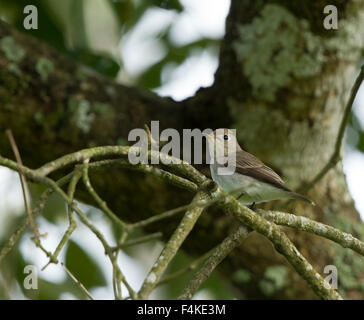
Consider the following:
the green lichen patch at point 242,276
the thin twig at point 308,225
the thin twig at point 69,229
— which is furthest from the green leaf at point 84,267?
the thin twig at point 69,229

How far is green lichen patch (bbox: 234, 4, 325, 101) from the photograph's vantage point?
14.5 feet

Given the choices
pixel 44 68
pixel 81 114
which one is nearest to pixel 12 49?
pixel 44 68

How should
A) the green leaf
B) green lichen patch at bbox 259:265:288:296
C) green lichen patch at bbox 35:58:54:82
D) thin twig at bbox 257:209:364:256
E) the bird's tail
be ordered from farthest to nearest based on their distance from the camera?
the green leaf < green lichen patch at bbox 259:265:288:296 < green lichen patch at bbox 35:58:54:82 < the bird's tail < thin twig at bbox 257:209:364:256

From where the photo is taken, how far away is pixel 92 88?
4.65 m

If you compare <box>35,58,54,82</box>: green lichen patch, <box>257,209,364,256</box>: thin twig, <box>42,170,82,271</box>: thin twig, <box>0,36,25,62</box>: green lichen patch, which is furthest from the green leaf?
<box>42,170,82,271</box>: thin twig

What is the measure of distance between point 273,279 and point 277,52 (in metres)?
1.75

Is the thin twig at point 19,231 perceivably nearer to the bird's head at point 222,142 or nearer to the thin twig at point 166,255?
the thin twig at point 166,255

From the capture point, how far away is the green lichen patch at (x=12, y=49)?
439 centimetres

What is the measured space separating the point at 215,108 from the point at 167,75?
58.0 inches

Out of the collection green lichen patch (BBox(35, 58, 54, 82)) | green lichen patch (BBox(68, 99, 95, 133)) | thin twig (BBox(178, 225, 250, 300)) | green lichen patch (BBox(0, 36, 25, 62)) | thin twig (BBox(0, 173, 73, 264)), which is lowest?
thin twig (BBox(178, 225, 250, 300))

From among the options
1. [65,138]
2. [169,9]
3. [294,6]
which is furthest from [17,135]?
[294,6]

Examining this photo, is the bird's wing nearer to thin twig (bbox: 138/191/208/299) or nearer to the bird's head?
the bird's head

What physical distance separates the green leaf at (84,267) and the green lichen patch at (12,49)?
5.59ft

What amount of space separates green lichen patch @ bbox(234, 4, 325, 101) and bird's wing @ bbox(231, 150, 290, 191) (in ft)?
2.35
